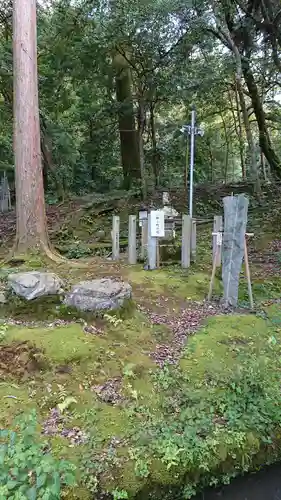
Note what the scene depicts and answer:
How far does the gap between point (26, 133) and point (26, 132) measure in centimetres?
2

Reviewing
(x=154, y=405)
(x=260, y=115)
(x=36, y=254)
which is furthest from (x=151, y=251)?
(x=260, y=115)

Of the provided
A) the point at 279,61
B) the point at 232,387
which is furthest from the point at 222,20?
the point at 232,387

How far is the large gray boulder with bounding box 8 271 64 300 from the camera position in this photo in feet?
14.3

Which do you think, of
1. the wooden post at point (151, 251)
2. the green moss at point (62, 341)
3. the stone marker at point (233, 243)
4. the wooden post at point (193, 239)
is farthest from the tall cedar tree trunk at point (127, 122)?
the green moss at point (62, 341)

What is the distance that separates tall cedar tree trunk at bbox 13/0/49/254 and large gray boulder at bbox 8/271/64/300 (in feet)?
5.93

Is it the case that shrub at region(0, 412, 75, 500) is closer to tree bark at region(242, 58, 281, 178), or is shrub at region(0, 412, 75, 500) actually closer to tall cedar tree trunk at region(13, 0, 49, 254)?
tall cedar tree trunk at region(13, 0, 49, 254)

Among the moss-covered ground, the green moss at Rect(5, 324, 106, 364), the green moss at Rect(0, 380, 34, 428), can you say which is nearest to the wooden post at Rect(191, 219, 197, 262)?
the moss-covered ground

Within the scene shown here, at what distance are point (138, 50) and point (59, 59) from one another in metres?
2.18

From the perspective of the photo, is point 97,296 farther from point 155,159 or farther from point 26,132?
point 155,159

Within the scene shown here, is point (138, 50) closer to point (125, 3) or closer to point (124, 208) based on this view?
point (125, 3)

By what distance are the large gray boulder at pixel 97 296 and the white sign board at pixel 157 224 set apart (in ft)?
6.32

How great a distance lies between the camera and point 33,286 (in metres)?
4.35

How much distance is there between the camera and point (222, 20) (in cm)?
950

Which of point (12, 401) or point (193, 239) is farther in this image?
point (193, 239)
